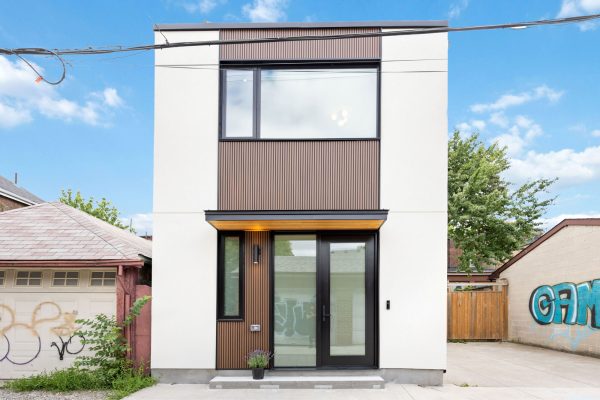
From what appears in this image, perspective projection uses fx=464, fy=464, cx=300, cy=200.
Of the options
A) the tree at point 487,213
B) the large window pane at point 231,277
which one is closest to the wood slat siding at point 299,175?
the large window pane at point 231,277

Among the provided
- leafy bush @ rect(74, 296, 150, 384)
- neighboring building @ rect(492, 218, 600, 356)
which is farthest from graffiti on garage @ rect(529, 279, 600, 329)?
leafy bush @ rect(74, 296, 150, 384)

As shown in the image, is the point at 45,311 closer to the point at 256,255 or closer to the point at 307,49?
the point at 256,255

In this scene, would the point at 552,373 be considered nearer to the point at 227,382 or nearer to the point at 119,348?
the point at 227,382

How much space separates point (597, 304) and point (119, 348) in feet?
34.7

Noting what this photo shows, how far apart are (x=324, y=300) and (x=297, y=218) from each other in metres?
1.56

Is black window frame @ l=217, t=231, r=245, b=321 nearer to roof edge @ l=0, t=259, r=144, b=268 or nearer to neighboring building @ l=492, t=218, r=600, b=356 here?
roof edge @ l=0, t=259, r=144, b=268

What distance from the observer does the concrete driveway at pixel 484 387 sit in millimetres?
6711

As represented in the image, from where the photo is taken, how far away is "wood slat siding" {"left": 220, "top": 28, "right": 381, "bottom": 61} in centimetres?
775

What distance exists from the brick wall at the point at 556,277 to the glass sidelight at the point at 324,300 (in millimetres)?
6956

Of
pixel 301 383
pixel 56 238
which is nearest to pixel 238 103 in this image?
pixel 56 238

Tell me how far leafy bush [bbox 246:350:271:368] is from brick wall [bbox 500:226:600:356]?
848 cm

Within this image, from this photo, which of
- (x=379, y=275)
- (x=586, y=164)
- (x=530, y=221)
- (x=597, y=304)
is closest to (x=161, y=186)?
(x=379, y=275)

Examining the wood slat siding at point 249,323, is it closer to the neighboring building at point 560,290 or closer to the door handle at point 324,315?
the door handle at point 324,315

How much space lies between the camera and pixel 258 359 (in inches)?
285
